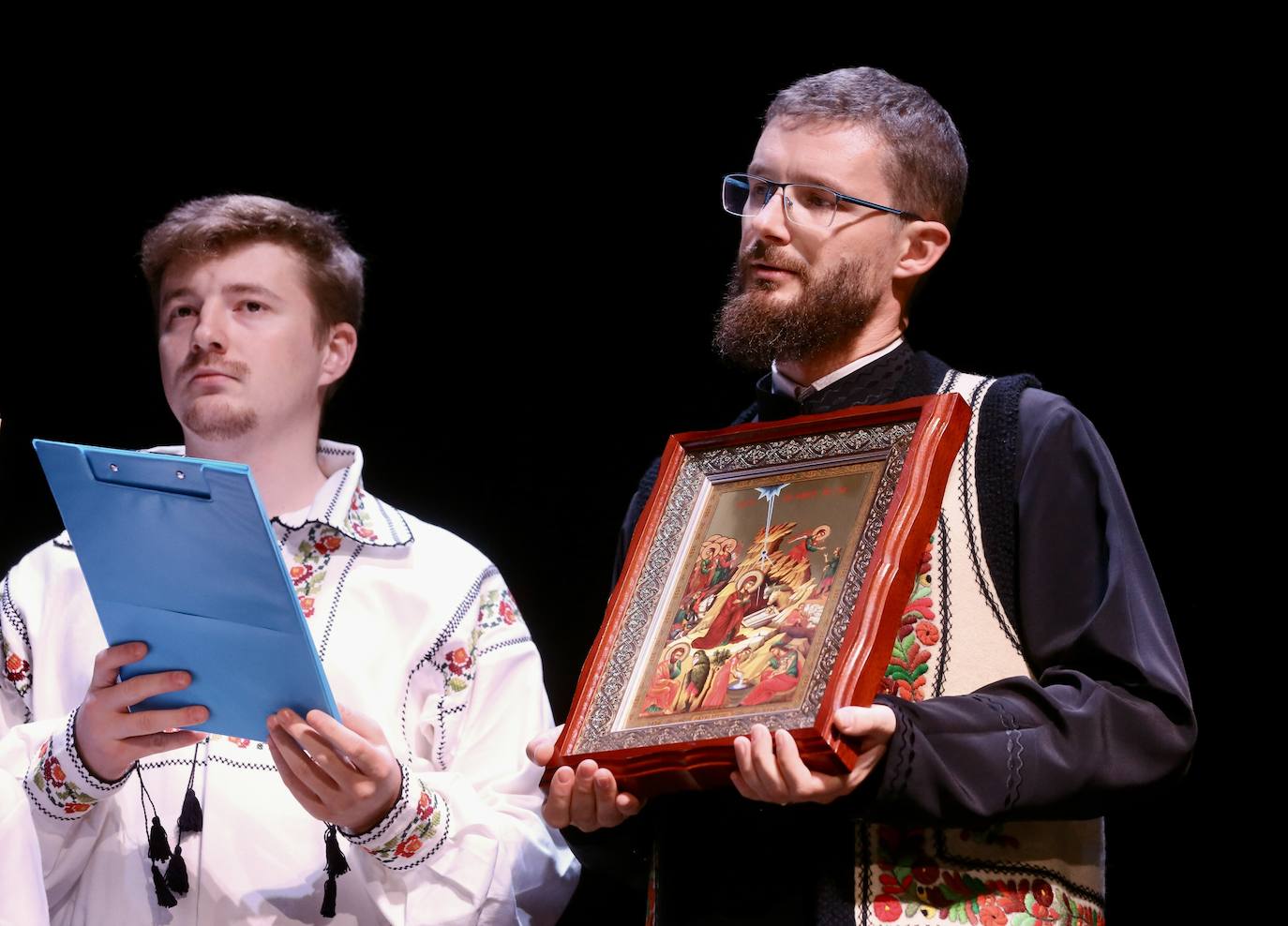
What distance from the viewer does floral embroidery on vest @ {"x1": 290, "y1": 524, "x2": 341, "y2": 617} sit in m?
2.52

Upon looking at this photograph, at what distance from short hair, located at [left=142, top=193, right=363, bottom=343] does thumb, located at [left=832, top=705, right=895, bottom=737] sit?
4.97 ft

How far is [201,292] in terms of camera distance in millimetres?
2666

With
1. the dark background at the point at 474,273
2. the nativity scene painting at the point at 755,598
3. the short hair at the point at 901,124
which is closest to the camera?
the nativity scene painting at the point at 755,598

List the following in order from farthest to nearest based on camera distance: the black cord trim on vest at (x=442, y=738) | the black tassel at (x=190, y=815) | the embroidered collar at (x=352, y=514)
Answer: the embroidered collar at (x=352, y=514)
the black cord trim on vest at (x=442, y=738)
the black tassel at (x=190, y=815)

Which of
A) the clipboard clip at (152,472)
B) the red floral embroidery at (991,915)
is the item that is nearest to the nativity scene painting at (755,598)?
the red floral embroidery at (991,915)

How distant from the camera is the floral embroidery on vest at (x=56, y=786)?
7.18 ft

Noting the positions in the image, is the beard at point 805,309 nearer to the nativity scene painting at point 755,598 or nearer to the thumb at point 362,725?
the nativity scene painting at point 755,598

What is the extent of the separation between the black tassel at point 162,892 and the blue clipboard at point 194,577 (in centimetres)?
32

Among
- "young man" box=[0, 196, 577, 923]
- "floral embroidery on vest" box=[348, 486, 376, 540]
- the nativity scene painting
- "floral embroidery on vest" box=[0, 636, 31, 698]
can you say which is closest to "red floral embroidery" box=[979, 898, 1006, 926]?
the nativity scene painting

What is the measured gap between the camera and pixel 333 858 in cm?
222

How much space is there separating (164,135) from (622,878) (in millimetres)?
2082

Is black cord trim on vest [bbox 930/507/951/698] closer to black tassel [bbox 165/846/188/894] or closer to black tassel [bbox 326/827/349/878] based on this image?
black tassel [bbox 326/827/349/878]

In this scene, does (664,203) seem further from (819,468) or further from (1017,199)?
(819,468)

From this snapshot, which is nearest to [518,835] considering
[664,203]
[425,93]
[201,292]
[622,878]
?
[622,878]
